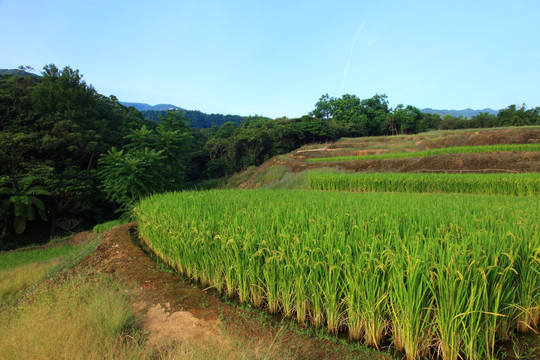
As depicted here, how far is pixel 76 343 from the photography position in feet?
6.99

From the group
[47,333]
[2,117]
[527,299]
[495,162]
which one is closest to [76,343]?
[47,333]

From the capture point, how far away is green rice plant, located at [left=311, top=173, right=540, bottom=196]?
373 inches

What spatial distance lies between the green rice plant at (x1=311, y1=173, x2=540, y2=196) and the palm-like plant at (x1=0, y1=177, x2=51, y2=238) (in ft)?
51.5

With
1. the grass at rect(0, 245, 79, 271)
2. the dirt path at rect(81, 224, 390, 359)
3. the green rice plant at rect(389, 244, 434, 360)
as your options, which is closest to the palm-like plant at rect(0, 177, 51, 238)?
the grass at rect(0, 245, 79, 271)

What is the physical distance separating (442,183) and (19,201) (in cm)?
2070

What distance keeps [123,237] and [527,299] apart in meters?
6.81

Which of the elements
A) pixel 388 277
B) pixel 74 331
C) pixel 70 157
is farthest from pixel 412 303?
pixel 70 157

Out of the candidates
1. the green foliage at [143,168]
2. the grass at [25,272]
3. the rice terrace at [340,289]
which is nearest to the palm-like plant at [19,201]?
the grass at [25,272]

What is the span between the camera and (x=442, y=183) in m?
11.0

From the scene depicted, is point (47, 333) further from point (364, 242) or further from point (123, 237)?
point (123, 237)

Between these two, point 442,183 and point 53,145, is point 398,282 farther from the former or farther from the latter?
point 53,145

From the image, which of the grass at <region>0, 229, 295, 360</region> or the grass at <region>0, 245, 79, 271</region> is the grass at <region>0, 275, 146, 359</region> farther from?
the grass at <region>0, 245, 79, 271</region>

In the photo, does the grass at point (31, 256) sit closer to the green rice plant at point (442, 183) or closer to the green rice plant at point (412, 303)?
the green rice plant at point (412, 303)

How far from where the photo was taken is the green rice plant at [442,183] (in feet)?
31.1
